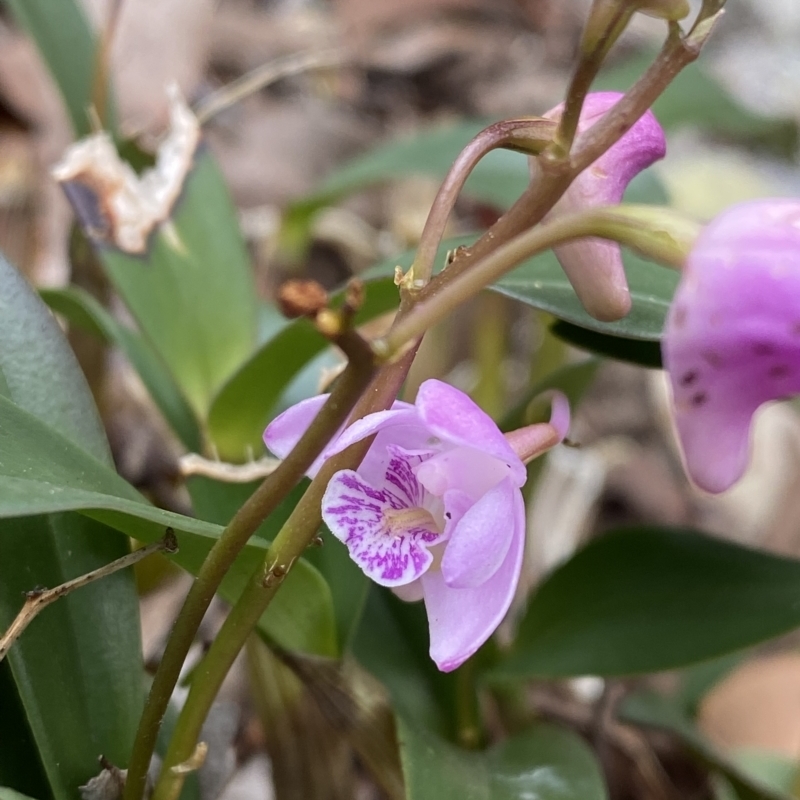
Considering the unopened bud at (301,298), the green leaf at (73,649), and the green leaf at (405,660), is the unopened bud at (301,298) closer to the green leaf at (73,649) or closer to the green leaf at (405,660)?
the green leaf at (73,649)

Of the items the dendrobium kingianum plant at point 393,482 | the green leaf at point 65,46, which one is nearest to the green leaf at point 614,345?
the dendrobium kingianum plant at point 393,482

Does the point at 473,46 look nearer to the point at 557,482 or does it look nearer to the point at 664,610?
the point at 557,482

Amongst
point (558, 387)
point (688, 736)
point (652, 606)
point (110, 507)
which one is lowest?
point (688, 736)

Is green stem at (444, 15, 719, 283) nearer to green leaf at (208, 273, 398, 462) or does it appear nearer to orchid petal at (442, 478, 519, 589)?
orchid petal at (442, 478, 519, 589)

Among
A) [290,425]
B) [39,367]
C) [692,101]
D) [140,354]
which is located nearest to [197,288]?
[140,354]

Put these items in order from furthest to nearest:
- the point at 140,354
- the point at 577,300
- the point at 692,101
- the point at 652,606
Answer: the point at 692,101
the point at 140,354
the point at 652,606
the point at 577,300

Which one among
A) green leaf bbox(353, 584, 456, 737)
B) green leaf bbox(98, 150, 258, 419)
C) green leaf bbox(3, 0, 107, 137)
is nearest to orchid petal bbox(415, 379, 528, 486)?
green leaf bbox(353, 584, 456, 737)

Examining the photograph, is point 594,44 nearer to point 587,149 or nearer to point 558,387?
point 587,149
